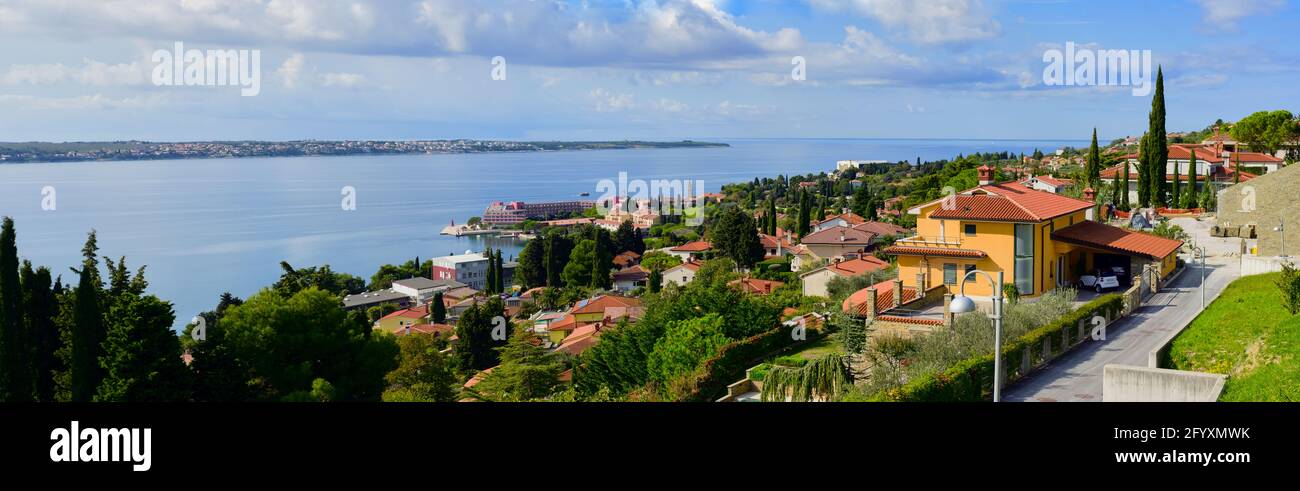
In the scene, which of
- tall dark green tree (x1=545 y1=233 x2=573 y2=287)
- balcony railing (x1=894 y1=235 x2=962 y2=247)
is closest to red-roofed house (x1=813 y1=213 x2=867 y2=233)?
tall dark green tree (x1=545 y1=233 x2=573 y2=287)

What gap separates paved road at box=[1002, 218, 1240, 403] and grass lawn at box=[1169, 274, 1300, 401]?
35.9 inches

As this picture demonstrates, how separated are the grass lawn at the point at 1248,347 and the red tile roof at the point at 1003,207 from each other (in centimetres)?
482

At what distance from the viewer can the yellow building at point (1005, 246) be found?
936 inches

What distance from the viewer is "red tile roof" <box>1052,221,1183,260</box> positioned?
25156mm

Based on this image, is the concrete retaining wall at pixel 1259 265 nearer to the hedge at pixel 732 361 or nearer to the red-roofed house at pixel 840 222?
the hedge at pixel 732 361

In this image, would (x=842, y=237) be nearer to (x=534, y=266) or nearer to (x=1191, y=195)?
(x=1191, y=195)

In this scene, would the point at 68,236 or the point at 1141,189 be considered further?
the point at 68,236

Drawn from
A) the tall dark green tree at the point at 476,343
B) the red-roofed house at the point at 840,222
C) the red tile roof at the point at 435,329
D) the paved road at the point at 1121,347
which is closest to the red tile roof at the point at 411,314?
the red tile roof at the point at 435,329

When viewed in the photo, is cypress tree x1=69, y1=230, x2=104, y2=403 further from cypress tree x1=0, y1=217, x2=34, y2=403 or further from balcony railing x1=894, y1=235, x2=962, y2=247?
balcony railing x1=894, y1=235, x2=962, y2=247
